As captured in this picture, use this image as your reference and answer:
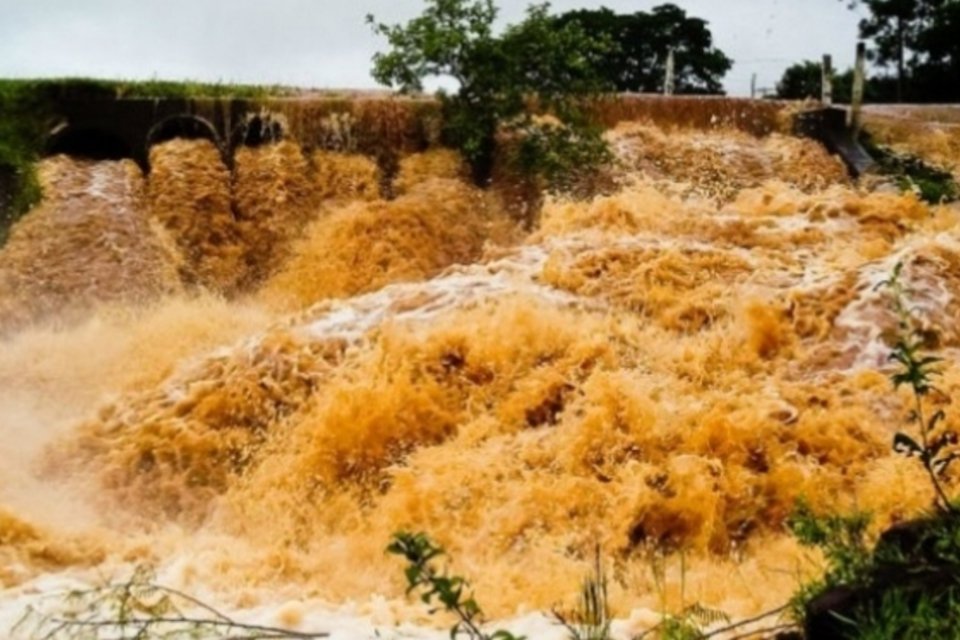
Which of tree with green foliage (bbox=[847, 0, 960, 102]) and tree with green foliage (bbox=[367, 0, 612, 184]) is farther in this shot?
tree with green foliage (bbox=[847, 0, 960, 102])

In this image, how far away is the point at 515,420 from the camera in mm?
7469

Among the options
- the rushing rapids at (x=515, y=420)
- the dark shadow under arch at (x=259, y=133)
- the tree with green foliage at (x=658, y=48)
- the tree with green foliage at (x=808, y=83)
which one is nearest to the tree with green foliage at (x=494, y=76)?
the dark shadow under arch at (x=259, y=133)

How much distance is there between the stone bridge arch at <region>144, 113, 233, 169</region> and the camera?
1498 cm

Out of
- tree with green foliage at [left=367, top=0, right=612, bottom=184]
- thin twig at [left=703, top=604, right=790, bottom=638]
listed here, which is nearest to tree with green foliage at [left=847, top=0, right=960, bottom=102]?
tree with green foliage at [left=367, top=0, right=612, bottom=184]

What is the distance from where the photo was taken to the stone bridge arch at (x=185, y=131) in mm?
14984

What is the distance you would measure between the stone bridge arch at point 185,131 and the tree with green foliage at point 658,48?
2083 centimetres

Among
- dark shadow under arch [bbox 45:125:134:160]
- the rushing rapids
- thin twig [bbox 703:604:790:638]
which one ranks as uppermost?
dark shadow under arch [bbox 45:125:134:160]

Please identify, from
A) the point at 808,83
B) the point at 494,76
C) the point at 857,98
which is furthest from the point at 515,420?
the point at 808,83

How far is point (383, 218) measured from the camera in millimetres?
13984

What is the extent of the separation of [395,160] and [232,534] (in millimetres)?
8888

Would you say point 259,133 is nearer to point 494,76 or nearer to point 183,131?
point 183,131

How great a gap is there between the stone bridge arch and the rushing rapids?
10.4 feet

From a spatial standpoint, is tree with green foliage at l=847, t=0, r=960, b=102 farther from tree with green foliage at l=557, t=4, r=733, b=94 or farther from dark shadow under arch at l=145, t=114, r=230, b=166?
dark shadow under arch at l=145, t=114, r=230, b=166

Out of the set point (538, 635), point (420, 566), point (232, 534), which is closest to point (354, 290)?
point (232, 534)
